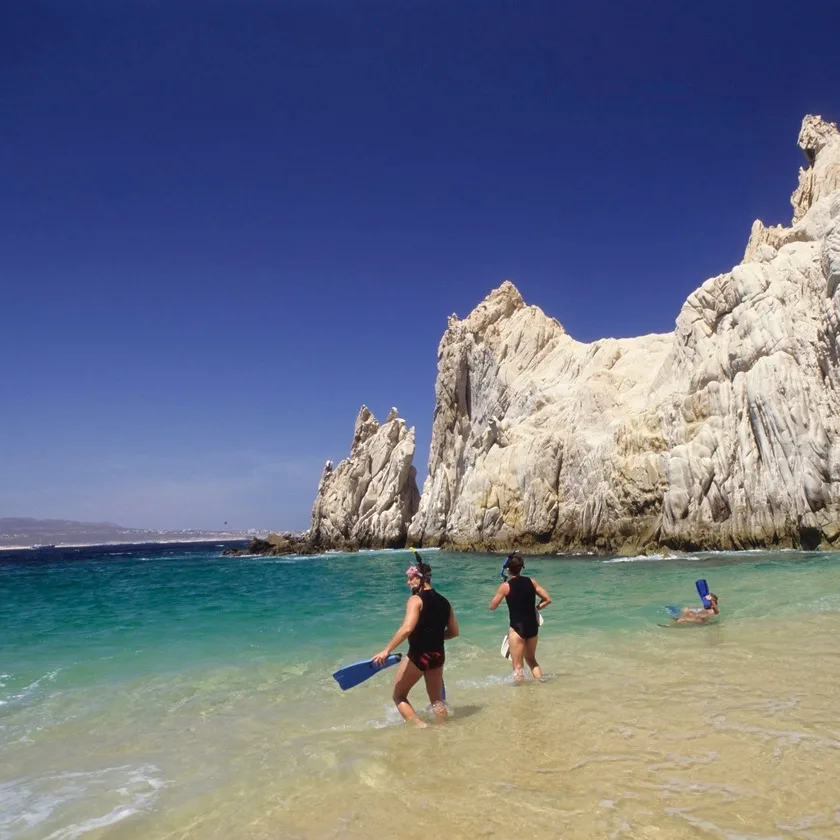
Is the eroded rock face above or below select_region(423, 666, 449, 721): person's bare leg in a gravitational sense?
above

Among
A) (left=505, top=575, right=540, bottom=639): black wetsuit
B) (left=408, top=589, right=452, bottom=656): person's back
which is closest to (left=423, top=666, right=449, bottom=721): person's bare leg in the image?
(left=408, top=589, right=452, bottom=656): person's back

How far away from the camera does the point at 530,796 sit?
4.50 m

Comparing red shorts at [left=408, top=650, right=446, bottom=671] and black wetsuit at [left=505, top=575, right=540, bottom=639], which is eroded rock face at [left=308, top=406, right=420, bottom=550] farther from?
red shorts at [left=408, top=650, right=446, bottom=671]

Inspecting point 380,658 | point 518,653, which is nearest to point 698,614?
point 518,653

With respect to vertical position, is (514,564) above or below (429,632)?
above

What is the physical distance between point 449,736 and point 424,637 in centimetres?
98

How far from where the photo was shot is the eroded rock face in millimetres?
64688

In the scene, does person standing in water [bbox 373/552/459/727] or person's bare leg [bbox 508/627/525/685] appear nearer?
person standing in water [bbox 373/552/459/727]

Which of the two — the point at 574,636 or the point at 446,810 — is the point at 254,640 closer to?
the point at 574,636

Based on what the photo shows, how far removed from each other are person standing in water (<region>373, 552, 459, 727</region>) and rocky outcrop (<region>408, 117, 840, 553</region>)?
28074 mm

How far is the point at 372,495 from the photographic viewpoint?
219 ft

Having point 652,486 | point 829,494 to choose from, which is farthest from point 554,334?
point 829,494

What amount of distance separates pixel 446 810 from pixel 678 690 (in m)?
3.87

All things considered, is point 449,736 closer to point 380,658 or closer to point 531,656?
point 380,658
